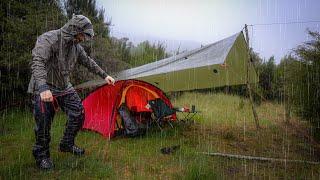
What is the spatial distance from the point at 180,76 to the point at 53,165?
3025 mm

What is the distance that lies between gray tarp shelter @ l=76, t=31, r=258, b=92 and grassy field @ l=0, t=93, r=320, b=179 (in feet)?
3.38

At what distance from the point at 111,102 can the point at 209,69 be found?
6.96 feet

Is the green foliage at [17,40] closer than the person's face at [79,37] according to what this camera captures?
No

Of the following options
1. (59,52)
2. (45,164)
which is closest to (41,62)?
(59,52)

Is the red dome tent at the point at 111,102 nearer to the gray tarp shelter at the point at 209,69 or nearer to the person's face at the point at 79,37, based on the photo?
the gray tarp shelter at the point at 209,69

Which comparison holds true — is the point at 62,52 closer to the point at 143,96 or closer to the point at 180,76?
the point at 180,76

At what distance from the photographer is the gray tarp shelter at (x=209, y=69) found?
646 centimetres

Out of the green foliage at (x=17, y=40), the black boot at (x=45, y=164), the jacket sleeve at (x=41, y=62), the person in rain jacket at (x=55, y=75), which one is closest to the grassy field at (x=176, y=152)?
the black boot at (x=45, y=164)

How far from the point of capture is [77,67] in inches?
410

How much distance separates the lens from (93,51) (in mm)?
10820

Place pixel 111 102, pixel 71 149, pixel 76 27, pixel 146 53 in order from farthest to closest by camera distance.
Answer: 1. pixel 146 53
2. pixel 111 102
3. pixel 71 149
4. pixel 76 27

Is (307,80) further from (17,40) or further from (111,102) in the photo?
(17,40)

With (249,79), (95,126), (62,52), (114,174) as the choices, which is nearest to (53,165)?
(114,174)

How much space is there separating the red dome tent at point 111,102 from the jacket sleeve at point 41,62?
2.89 meters
